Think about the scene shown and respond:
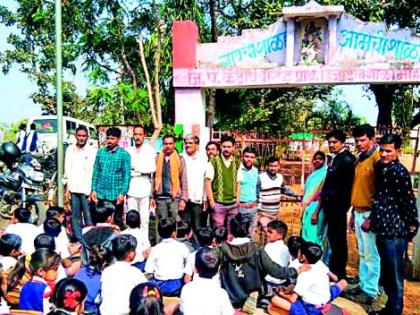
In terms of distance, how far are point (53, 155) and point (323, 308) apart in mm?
7864

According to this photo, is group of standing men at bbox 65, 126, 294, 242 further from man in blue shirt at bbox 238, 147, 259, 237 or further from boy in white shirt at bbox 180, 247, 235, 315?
boy in white shirt at bbox 180, 247, 235, 315

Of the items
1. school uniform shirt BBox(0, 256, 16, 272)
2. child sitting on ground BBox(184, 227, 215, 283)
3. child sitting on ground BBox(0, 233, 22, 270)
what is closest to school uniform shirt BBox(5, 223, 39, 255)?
child sitting on ground BBox(0, 233, 22, 270)

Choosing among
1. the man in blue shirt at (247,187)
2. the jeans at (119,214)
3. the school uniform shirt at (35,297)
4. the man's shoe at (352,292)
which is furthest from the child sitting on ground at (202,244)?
the jeans at (119,214)

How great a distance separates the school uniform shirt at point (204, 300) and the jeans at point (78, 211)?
9.36 ft

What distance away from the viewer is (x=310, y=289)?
3.76 metres

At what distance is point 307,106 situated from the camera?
1686 cm

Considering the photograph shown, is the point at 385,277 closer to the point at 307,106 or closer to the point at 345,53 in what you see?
the point at 345,53

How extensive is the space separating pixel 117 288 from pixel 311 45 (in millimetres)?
5174

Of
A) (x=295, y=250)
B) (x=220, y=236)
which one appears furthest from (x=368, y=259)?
(x=220, y=236)

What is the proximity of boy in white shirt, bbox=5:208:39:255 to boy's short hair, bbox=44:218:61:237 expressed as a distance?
0.40 ft

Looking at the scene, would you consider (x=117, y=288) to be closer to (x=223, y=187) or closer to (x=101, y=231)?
(x=101, y=231)

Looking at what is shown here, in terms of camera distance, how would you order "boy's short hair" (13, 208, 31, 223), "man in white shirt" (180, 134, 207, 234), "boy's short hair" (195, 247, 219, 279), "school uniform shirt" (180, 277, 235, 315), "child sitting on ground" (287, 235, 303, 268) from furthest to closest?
"man in white shirt" (180, 134, 207, 234) → "boy's short hair" (13, 208, 31, 223) → "child sitting on ground" (287, 235, 303, 268) → "boy's short hair" (195, 247, 219, 279) → "school uniform shirt" (180, 277, 235, 315)

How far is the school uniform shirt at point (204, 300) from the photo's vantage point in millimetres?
3299

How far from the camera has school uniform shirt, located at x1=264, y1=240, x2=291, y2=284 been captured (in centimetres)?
436
